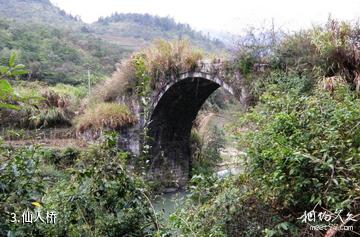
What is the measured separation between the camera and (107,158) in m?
2.90

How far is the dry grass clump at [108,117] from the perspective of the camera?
11227 mm

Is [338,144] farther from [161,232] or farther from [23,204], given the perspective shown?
[23,204]

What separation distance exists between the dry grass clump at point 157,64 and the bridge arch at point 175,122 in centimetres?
29

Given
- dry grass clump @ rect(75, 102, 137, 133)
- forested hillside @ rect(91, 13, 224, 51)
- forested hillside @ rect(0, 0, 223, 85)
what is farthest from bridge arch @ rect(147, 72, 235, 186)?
forested hillside @ rect(91, 13, 224, 51)

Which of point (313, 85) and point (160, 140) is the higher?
point (313, 85)

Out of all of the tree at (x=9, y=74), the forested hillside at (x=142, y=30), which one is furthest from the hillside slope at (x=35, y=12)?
the tree at (x=9, y=74)

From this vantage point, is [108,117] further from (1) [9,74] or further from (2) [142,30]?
(2) [142,30]

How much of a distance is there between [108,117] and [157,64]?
2067 millimetres

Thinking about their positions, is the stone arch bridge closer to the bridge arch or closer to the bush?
the bridge arch

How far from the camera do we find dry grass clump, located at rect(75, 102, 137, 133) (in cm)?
1123

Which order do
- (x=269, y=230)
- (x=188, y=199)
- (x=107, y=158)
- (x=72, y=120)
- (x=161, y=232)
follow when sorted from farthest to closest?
(x=72, y=120)
(x=188, y=199)
(x=107, y=158)
(x=161, y=232)
(x=269, y=230)

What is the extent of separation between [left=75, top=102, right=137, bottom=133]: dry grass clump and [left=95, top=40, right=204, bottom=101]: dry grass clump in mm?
509

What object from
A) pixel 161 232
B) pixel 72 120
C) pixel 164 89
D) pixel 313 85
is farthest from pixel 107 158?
pixel 72 120

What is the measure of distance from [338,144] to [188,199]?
130 centimetres
